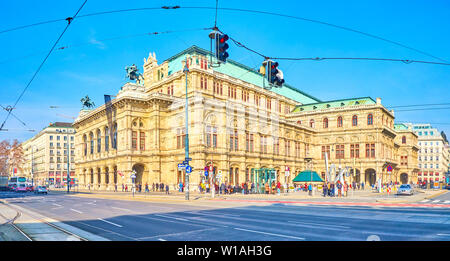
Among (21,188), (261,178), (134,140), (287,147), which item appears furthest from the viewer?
(287,147)

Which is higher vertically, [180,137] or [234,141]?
[180,137]

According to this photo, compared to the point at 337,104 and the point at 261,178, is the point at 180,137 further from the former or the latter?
the point at 337,104

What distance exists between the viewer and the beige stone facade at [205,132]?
186ft

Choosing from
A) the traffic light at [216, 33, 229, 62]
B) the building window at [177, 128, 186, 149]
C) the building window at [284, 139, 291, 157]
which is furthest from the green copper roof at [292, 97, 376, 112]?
the traffic light at [216, 33, 229, 62]

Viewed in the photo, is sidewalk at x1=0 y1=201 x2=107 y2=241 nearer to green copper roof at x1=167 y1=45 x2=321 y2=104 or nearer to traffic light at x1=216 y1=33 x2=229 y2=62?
traffic light at x1=216 y1=33 x2=229 y2=62

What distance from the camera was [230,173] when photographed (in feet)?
193

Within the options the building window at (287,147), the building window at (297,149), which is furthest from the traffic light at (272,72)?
the building window at (297,149)

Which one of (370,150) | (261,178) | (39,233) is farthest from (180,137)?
(370,150)

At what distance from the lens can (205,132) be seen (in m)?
A: 54.9

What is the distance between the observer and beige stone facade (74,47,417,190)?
56.7 meters

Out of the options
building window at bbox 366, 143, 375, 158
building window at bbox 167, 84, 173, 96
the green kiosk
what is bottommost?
the green kiosk
